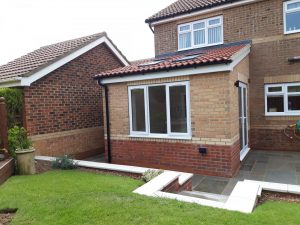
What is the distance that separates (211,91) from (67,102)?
547cm

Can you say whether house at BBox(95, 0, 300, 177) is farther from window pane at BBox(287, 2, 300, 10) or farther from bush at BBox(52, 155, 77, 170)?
bush at BBox(52, 155, 77, 170)

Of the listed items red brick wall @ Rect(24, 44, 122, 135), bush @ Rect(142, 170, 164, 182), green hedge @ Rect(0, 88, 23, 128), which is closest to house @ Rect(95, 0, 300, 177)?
red brick wall @ Rect(24, 44, 122, 135)

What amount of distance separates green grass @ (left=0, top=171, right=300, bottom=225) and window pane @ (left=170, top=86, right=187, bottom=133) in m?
2.90

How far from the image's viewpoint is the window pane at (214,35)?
1054 centimetres

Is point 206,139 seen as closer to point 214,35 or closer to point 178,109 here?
point 178,109

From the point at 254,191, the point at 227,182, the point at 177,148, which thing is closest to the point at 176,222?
the point at 254,191

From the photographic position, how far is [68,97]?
9.20 m

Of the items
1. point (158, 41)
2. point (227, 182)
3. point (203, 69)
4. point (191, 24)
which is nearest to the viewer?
point (227, 182)

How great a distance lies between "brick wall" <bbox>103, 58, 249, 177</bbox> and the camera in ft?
21.8

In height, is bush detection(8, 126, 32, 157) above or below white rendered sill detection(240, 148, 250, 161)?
above

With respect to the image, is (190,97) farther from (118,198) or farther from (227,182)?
(118,198)

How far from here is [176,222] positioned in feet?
10.7

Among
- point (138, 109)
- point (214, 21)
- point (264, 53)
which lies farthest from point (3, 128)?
point (264, 53)

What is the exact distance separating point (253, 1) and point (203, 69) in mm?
5008
